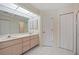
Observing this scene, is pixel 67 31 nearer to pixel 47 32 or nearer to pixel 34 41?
pixel 47 32

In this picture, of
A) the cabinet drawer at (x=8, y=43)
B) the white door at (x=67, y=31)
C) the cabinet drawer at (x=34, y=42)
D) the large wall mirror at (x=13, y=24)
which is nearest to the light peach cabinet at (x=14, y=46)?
the cabinet drawer at (x=8, y=43)

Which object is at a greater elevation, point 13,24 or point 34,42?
point 13,24

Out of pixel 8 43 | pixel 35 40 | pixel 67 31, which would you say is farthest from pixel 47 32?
pixel 8 43

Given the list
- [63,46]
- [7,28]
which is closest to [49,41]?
[63,46]

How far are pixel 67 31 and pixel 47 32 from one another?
0.95 meters

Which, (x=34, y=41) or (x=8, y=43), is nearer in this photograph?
(x=8, y=43)

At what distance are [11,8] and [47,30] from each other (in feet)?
6.50

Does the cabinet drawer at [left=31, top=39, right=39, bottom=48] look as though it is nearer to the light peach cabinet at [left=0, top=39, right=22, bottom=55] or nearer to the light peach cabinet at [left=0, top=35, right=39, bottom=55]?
the light peach cabinet at [left=0, top=35, right=39, bottom=55]

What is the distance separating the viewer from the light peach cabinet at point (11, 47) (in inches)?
108

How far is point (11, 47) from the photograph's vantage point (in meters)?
3.09

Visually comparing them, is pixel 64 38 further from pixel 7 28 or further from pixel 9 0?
pixel 9 0

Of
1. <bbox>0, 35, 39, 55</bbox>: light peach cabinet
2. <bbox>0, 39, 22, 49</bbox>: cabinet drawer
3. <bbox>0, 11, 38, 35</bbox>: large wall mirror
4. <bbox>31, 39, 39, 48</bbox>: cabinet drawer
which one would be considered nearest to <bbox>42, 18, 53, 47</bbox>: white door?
<bbox>31, 39, 39, 48</bbox>: cabinet drawer

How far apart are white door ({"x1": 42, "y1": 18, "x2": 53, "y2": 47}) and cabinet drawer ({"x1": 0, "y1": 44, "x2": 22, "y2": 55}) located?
1.35 metres

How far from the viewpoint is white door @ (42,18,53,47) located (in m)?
4.66
